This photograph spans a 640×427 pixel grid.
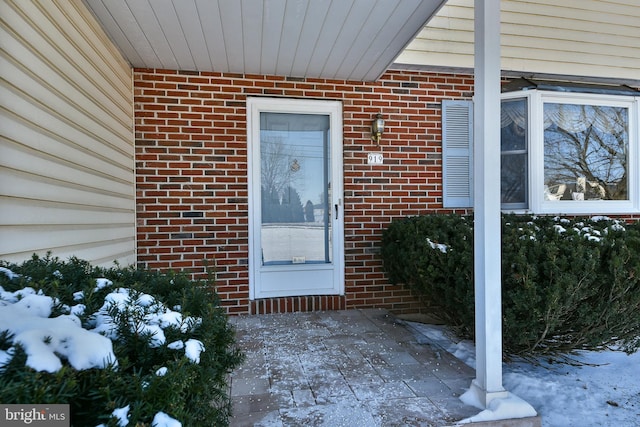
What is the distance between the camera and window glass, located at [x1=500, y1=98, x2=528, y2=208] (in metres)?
4.18

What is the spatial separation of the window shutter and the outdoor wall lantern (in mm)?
781

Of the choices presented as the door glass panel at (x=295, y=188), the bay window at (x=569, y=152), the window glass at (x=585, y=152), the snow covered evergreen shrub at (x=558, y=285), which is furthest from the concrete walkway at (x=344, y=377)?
the window glass at (x=585, y=152)

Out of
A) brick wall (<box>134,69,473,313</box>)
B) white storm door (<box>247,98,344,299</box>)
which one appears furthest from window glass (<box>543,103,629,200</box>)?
white storm door (<box>247,98,344,299</box>)

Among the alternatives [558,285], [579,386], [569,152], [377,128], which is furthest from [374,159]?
[579,386]

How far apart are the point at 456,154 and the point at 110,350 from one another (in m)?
4.02

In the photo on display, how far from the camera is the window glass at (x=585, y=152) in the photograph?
4.30 m

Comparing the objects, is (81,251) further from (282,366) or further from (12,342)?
(12,342)

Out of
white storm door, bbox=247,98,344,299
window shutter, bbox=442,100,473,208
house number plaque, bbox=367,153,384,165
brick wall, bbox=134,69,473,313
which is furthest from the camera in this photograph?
window shutter, bbox=442,100,473,208

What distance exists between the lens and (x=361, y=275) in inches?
157

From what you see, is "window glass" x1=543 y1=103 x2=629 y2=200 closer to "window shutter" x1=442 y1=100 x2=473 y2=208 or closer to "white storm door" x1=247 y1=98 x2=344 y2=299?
"window shutter" x1=442 y1=100 x2=473 y2=208

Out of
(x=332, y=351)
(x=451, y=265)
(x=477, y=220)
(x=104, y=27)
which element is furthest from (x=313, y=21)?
(x=332, y=351)

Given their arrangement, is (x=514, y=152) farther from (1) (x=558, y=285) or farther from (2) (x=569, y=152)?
(1) (x=558, y=285)

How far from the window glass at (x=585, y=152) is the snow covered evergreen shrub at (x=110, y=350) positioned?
4377 mm

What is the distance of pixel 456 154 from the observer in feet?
13.6
